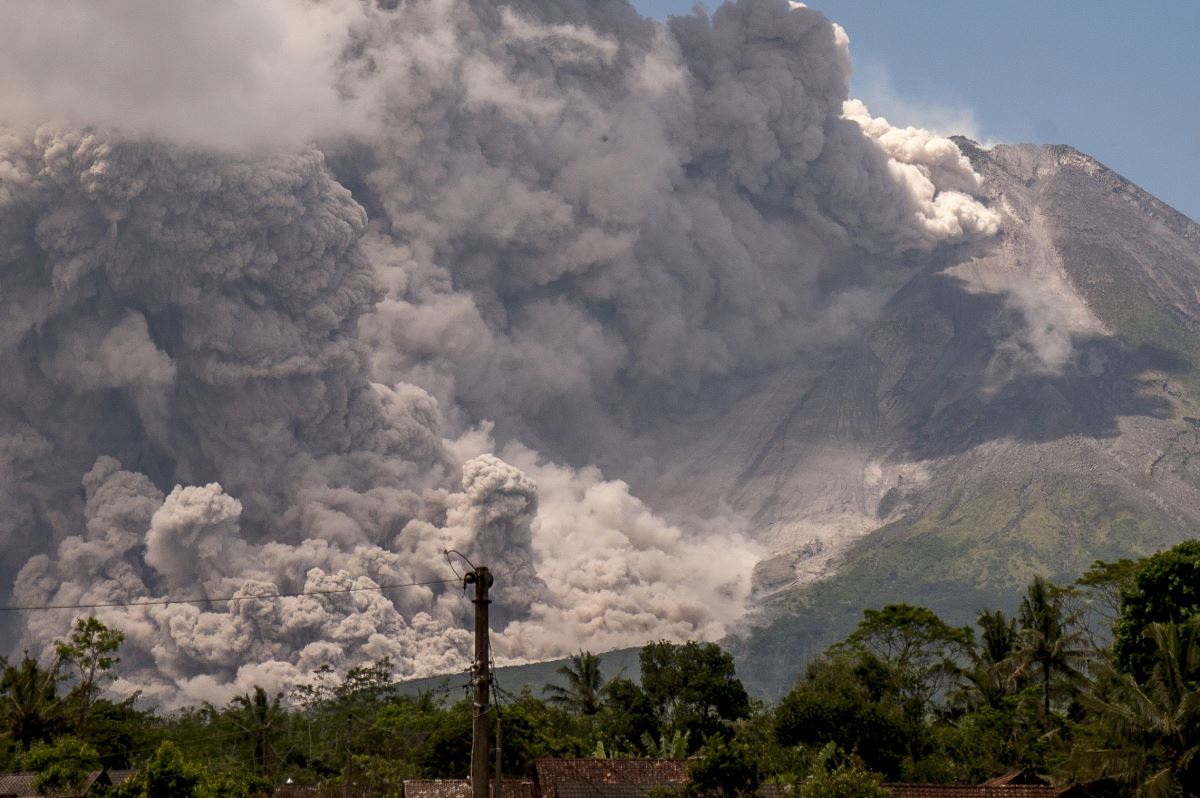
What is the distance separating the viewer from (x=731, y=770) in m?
41.0

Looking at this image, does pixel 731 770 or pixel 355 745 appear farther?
pixel 355 745

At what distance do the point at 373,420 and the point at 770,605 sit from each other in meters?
60.1

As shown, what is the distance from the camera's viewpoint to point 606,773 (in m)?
44.7

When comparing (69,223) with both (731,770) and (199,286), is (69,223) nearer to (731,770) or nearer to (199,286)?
(199,286)

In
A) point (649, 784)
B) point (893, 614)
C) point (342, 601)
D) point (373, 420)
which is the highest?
point (373, 420)

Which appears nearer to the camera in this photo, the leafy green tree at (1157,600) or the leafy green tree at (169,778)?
the leafy green tree at (169,778)

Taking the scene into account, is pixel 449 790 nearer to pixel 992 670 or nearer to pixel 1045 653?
pixel 1045 653

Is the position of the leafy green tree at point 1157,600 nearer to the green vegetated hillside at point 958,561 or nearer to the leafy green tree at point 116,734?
the leafy green tree at point 116,734

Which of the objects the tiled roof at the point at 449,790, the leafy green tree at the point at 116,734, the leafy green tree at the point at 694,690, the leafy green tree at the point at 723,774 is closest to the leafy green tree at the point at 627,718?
the leafy green tree at the point at 694,690

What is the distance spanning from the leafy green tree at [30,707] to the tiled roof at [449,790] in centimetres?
2253

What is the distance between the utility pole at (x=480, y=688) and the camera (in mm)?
25609

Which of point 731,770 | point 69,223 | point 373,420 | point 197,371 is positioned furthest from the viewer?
point 373,420

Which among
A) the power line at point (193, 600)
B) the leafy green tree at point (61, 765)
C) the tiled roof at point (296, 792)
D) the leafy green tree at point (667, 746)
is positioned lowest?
the tiled roof at point (296, 792)

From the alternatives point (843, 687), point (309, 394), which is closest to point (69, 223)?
point (309, 394)
